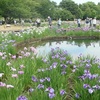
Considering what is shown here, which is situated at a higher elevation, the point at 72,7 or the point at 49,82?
the point at 72,7

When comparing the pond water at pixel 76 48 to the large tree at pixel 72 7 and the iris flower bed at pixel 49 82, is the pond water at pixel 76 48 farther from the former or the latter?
the large tree at pixel 72 7

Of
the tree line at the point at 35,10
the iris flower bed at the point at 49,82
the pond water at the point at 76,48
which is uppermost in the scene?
the tree line at the point at 35,10

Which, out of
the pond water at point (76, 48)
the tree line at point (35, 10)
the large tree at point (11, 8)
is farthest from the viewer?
the tree line at point (35, 10)

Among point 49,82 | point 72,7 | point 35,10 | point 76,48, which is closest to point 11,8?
point 35,10

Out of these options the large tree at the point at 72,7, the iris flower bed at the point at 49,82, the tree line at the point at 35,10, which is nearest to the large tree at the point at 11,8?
the tree line at the point at 35,10

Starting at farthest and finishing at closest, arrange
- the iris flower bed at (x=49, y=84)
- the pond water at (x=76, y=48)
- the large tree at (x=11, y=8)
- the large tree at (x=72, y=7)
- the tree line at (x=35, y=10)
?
the large tree at (x=72, y=7)
the tree line at (x=35, y=10)
the large tree at (x=11, y=8)
the pond water at (x=76, y=48)
the iris flower bed at (x=49, y=84)

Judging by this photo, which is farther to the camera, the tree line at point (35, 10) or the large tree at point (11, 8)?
the tree line at point (35, 10)

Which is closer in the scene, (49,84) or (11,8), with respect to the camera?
(49,84)

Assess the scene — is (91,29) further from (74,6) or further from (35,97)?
(74,6)

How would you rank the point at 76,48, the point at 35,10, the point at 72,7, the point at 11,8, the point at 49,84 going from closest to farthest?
1. the point at 49,84
2. the point at 76,48
3. the point at 11,8
4. the point at 35,10
5. the point at 72,7

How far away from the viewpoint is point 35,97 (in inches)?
145

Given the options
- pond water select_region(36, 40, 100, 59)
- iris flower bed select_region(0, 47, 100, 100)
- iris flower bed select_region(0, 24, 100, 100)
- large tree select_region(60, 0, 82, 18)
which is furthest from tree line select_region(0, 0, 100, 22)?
iris flower bed select_region(0, 47, 100, 100)

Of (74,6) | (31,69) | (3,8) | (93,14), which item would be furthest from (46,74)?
(93,14)

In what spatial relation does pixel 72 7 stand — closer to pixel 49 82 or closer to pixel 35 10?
pixel 35 10
